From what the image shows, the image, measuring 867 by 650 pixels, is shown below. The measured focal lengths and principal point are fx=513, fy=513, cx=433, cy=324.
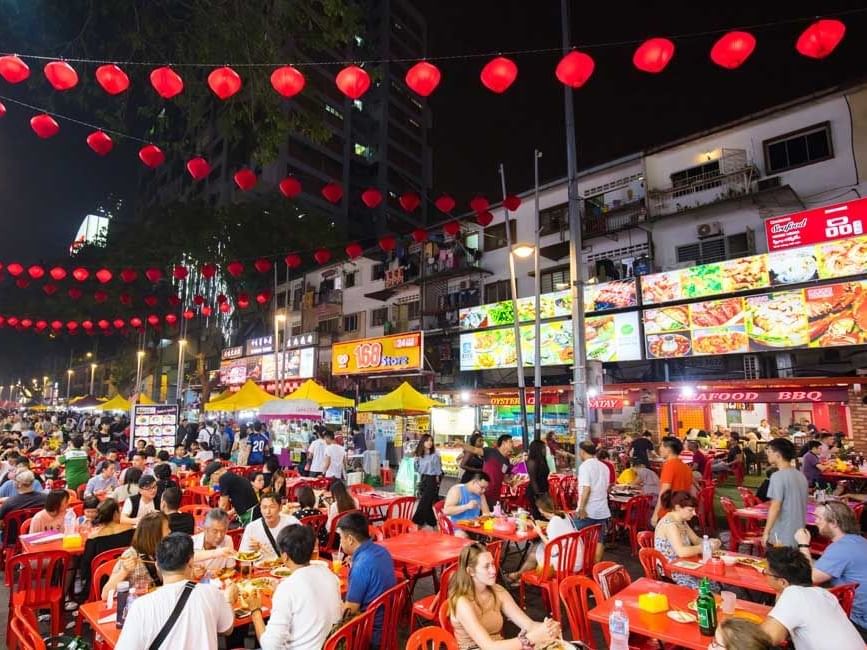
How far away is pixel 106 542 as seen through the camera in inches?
245

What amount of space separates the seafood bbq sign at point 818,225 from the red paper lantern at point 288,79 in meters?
15.0

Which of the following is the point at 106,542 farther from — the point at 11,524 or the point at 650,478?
the point at 650,478

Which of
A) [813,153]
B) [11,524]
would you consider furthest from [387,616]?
[813,153]

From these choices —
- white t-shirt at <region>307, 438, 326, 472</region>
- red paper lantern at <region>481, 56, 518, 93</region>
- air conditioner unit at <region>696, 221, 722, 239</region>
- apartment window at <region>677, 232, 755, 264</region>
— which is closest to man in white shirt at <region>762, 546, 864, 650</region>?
red paper lantern at <region>481, 56, 518, 93</region>

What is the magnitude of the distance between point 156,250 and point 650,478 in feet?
99.2

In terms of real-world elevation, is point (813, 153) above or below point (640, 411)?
above

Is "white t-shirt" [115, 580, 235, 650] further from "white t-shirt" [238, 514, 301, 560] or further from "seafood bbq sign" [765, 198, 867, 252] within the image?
"seafood bbq sign" [765, 198, 867, 252]

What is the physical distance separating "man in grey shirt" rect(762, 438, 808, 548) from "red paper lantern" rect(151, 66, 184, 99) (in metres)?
8.89

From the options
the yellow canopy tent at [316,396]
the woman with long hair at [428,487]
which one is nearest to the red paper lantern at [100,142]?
the woman with long hair at [428,487]

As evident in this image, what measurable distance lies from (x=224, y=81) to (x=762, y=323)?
16.1 meters

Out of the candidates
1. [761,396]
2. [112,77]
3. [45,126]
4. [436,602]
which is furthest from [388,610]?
[761,396]

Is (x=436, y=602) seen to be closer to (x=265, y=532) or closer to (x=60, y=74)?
(x=265, y=532)

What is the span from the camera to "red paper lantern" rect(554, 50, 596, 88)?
21.7 ft

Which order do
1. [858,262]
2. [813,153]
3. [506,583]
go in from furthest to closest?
[813,153]
[858,262]
[506,583]
